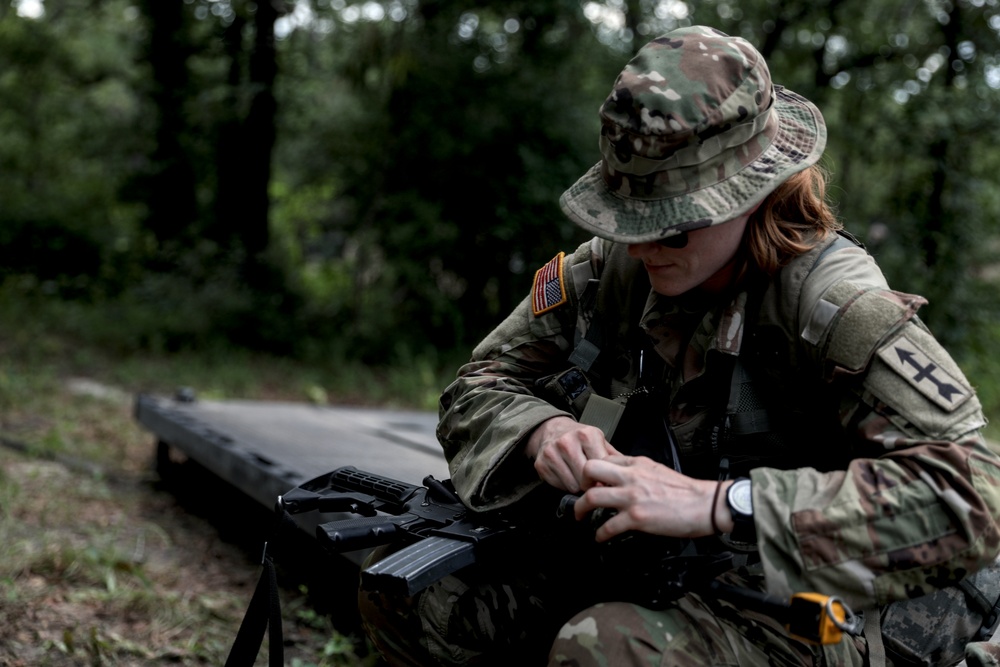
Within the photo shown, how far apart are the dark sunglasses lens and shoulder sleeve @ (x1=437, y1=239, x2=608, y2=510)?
41 centimetres

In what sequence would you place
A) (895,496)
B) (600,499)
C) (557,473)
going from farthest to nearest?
(557,473) < (600,499) < (895,496)

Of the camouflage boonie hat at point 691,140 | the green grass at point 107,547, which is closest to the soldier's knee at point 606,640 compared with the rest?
the camouflage boonie hat at point 691,140

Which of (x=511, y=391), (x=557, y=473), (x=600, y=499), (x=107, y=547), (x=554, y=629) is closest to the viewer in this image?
(x=600, y=499)

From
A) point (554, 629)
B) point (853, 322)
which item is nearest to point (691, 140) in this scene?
point (853, 322)

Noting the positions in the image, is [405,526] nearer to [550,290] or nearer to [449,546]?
[449,546]

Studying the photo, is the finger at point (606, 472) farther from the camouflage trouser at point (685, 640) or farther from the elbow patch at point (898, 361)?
the elbow patch at point (898, 361)

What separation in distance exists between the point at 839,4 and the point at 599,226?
30.4 ft

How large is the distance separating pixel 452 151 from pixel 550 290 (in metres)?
7.62

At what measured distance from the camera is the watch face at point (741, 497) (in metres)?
1.57

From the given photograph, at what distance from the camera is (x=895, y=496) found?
1.54 metres

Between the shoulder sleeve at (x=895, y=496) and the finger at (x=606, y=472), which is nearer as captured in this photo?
the shoulder sleeve at (x=895, y=496)

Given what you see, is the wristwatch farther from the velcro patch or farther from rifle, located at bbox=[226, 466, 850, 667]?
the velcro patch

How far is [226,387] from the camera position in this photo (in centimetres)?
828

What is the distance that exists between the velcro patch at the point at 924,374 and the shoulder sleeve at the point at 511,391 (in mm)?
684
